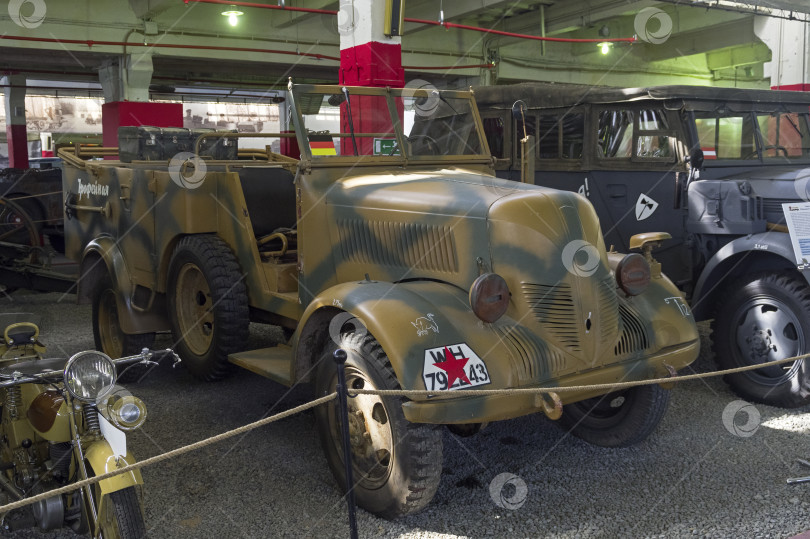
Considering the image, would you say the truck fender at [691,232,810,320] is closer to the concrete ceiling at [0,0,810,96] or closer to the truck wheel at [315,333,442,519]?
the truck wheel at [315,333,442,519]

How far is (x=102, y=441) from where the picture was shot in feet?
9.50

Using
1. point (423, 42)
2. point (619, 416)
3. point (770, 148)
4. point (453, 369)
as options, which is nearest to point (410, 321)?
point (453, 369)

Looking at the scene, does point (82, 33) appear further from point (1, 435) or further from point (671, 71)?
point (671, 71)

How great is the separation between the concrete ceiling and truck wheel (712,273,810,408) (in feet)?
16.3

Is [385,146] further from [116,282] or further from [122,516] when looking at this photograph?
[122,516]

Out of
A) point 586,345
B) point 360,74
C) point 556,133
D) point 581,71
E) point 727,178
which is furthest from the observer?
point 581,71

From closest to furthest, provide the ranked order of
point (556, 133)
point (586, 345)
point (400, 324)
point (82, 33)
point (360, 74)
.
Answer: point (400, 324) < point (586, 345) < point (556, 133) < point (360, 74) < point (82, 33)

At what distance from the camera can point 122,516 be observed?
2.69 meters

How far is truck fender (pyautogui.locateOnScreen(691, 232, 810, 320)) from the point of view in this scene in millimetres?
4929

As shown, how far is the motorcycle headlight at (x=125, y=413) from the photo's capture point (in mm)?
2729

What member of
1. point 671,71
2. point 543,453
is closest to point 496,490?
point 543,453

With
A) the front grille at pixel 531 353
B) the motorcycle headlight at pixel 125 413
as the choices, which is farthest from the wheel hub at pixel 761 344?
the motorcycle headlight at pixel 125 413

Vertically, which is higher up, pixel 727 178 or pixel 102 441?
pixel 727 178

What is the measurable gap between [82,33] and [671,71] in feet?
39.9
